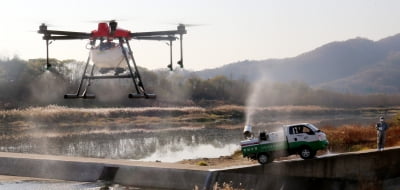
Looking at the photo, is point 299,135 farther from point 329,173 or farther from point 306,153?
point 329,173

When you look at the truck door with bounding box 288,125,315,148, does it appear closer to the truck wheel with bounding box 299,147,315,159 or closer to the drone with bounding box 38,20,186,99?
the truck wheel with bounding box 299,147,315,159

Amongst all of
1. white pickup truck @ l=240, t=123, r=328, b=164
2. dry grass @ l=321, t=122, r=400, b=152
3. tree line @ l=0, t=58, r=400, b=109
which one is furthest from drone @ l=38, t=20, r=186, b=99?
tree line @ l=0, t=58, r=400, b=109

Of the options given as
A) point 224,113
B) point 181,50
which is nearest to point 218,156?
point 181,50

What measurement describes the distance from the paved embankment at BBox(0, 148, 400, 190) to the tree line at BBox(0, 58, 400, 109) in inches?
649

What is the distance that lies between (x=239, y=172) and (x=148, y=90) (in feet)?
228

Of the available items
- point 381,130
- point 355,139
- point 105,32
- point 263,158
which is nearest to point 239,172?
point 263,158

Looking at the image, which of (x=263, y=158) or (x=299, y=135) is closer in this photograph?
(x=263, y=158)

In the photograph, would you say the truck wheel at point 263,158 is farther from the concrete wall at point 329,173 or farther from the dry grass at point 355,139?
the dry grass at point 355,139

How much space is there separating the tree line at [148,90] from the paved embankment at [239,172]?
54.1 ft

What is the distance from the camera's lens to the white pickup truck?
2430 centimetres

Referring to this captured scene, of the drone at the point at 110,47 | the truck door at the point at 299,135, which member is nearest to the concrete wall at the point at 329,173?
the truck door at the point at 299,135

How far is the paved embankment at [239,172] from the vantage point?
2338 cm

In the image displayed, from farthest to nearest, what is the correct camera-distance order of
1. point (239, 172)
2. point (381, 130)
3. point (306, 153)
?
point (381, 130) → point (306, 153) → point (239, 172)

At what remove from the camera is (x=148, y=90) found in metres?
92.2
